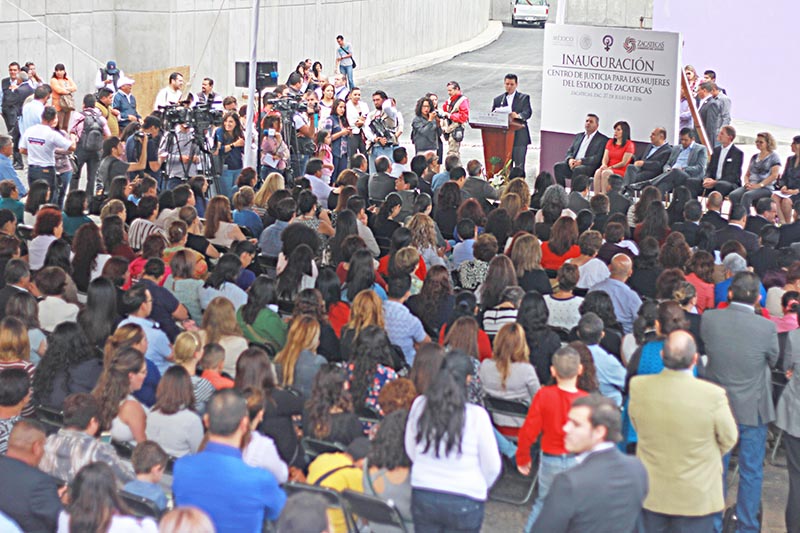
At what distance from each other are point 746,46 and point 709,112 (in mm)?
4548

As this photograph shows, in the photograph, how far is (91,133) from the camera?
1520 cm

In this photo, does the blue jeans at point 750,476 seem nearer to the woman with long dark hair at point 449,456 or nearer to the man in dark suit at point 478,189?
the woman with long dark hair at point 449,456

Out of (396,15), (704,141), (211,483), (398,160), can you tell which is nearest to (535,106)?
(396,15)

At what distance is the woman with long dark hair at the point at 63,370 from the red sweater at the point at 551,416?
2649 millimetres

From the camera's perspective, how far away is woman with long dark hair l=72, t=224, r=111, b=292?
983 centimetres

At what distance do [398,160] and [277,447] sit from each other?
28.1ft

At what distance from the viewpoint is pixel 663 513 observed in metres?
5.99

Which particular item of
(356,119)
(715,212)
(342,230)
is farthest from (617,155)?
(342,230)

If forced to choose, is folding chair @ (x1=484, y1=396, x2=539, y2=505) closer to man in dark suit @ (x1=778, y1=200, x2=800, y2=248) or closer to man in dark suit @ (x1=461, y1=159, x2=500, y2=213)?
man in dark suit @ (x1=778, y1=200, x2=800, y2=248)

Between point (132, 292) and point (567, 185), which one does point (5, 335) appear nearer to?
point (132, 292)

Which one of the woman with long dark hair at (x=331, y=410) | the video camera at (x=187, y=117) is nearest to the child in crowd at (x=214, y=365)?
the woman with long dark hair at (x=331, y=410)

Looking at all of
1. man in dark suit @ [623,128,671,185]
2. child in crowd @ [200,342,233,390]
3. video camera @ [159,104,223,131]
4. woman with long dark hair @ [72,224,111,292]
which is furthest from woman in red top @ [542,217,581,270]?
video camera @ [159,104,223,131]

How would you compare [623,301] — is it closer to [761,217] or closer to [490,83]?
[761,217]

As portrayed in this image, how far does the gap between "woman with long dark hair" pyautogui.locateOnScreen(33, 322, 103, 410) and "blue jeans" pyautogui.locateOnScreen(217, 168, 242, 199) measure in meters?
8.70
